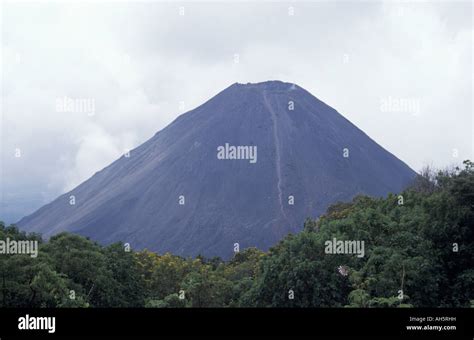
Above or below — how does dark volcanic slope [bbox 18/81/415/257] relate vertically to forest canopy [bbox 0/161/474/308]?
above

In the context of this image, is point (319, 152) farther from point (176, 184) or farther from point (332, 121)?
point (176, 184)

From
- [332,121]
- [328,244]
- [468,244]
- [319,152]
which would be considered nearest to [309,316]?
[468,244]

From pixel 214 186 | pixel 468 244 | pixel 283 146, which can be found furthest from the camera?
pixel 283 146

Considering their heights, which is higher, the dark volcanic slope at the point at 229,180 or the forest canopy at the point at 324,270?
the dark volcanic slope at the point at 229,180

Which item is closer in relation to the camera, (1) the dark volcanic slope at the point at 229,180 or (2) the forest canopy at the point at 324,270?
(2) the forest canopy at the point at 324,270

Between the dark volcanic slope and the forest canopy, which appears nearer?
the forest canopy

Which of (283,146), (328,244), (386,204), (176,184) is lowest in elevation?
(328,244)

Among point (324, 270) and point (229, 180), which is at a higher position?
point (229, 180)

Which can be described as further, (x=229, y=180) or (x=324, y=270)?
(x=229, y=180)
